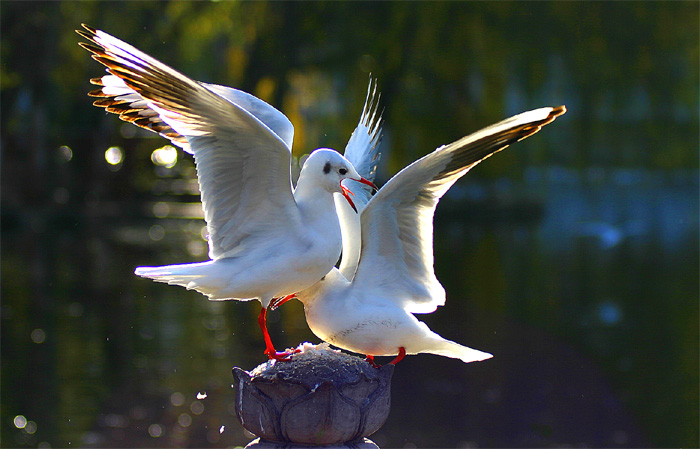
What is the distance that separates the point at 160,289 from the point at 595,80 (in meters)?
11.0

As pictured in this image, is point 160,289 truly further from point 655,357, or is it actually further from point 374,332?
point 374,332

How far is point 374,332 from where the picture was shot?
344 cm

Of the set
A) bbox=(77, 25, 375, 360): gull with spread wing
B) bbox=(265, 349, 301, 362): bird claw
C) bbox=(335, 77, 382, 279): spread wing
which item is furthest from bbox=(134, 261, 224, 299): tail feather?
bbox=(335, 77, 382, 279): spread wing

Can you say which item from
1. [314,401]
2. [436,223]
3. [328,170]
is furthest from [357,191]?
[436,223]

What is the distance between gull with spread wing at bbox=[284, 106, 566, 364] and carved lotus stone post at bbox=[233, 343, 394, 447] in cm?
17

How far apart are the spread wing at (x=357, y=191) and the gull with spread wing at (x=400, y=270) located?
0.19 m

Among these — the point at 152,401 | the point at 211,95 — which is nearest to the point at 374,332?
the point at 211,95

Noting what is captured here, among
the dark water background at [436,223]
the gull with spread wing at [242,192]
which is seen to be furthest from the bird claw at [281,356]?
the dark water background at [436,223]

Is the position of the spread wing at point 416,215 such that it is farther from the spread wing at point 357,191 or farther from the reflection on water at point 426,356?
the reflection on water at point 426,356

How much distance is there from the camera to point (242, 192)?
355 cm

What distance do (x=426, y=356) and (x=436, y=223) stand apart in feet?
37.2

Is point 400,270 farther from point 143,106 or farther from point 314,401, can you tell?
point 143,106

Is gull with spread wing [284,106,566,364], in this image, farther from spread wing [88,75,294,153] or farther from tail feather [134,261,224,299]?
spread wing [88,75,294,153]

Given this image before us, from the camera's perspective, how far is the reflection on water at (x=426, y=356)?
7336 mm
